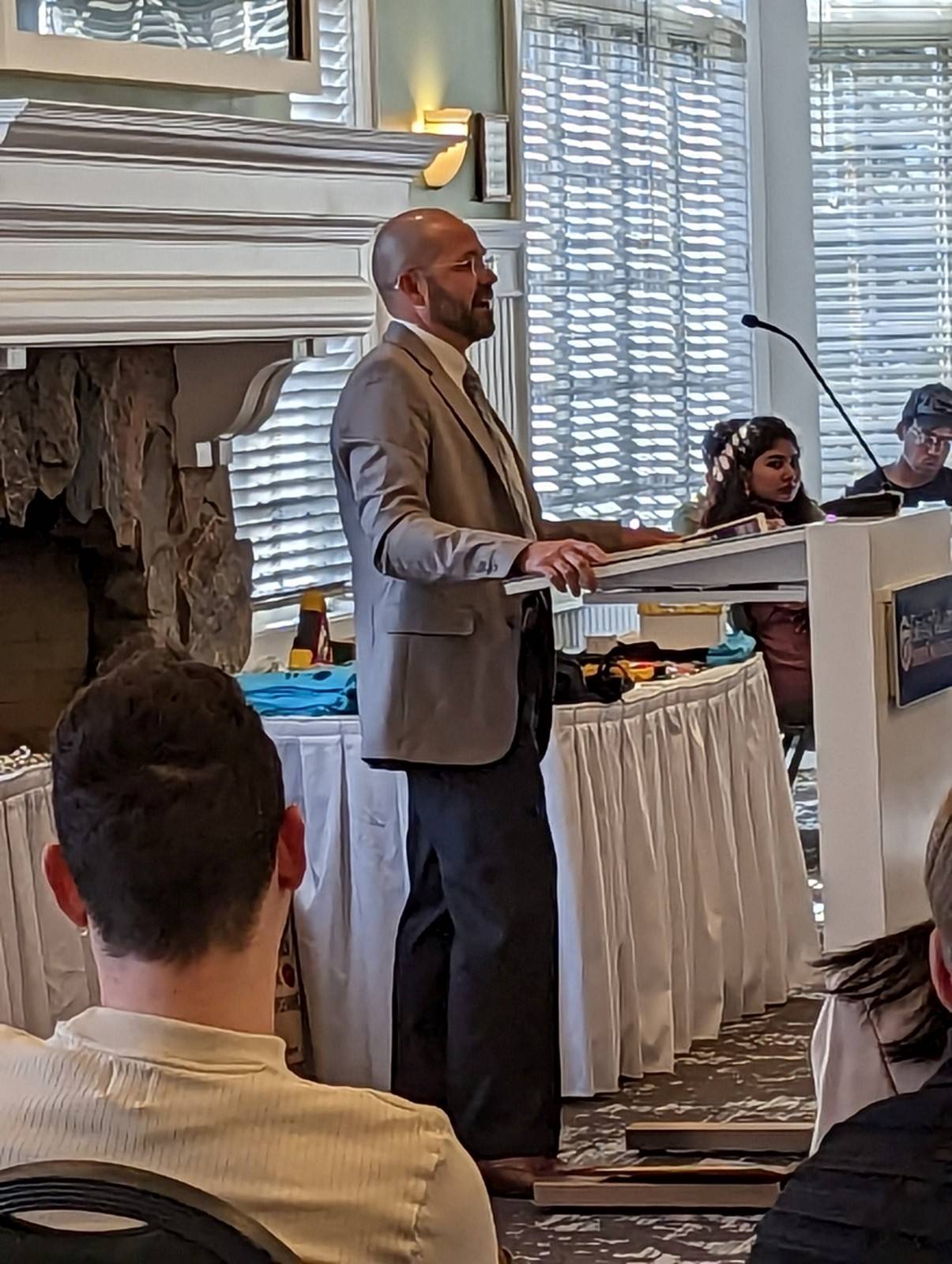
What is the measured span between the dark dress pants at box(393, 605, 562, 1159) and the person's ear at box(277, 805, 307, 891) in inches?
68.7

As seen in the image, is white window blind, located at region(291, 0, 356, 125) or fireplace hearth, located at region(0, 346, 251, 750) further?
white window blind, located at region(291, 0, 356, 125)

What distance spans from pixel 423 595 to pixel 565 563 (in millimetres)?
385

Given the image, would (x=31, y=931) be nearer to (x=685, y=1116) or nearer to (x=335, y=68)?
(x=685, y=1116)

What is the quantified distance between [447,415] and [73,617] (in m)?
1.22

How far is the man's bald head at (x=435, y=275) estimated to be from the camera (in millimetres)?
3254

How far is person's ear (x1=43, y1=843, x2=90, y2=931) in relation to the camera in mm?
1376

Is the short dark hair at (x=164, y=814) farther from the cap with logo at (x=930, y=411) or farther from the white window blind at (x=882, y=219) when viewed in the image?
the white window blind at (x=882, y=219)

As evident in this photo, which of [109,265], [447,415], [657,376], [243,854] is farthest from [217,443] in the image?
[243,854]

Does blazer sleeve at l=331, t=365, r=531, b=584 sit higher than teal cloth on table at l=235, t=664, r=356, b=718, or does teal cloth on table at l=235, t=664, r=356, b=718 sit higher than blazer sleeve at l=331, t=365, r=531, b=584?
blazer sleeve at l=331, t=365, r=531, b=584

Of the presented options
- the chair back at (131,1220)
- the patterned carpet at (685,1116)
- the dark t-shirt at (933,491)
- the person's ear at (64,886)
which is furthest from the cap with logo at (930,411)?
the chair back at (131,1220)

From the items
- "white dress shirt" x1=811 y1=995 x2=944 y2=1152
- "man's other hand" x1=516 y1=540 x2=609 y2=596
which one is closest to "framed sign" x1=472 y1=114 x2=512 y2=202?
"man's other hand" x1=516 y1=540 x2=609 y2=596

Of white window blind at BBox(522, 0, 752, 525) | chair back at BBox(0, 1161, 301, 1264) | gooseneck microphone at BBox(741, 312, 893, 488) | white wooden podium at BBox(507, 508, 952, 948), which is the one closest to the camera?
chair back at BBox(0, 1161, 301, 1264)

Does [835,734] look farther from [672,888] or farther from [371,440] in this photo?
[672,888]

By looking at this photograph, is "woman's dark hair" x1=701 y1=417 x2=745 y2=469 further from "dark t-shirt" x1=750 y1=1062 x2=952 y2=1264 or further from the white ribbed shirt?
the white ribbed shirt
